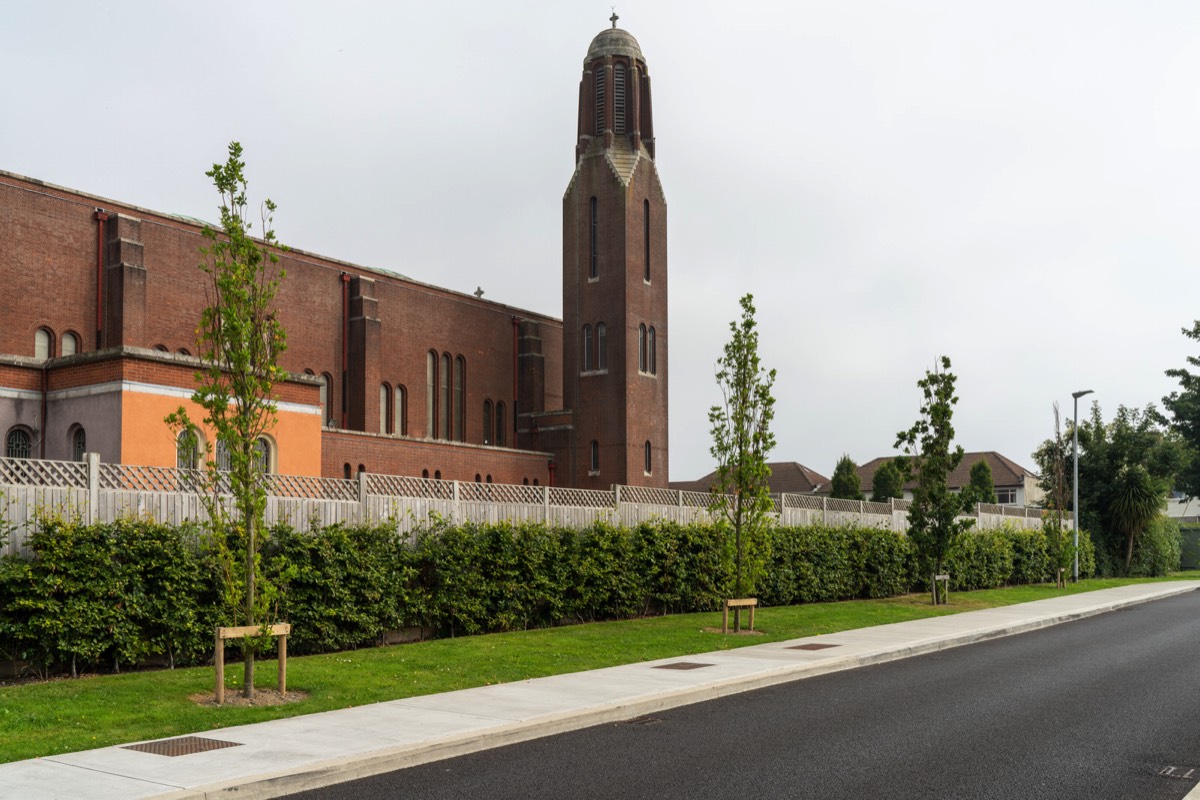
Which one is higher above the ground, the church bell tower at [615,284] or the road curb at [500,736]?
the church bell tower at [615,284]

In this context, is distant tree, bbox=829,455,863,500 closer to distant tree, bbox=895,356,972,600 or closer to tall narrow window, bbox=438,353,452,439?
tall narrow window, bbox=438,353,452,439

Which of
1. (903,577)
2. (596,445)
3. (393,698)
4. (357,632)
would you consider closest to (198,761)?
(393,698)

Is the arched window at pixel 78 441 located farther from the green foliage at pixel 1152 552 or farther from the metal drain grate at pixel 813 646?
the green foliage at pixel 1152 552

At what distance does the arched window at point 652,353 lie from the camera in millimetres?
51188

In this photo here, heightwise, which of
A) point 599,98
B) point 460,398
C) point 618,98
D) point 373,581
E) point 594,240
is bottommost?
point 373,581

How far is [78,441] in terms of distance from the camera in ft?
94.1

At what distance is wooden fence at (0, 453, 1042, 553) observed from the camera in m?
13.6

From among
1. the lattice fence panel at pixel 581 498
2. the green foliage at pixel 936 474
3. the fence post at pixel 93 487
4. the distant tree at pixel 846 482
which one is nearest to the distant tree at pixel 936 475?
the green foliage at pixel 936 474

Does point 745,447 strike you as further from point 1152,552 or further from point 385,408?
point 1152,552

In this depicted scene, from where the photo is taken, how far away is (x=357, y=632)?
16.7 metres

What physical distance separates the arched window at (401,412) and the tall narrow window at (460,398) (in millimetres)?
3083

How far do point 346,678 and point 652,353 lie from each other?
38.5 meters

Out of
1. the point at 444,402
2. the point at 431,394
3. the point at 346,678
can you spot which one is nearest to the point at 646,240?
the point at 444,402

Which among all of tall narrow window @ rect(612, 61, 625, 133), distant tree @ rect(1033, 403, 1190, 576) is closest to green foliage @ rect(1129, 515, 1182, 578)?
distant tree @ rect(1033, 403, 1190, 576)
